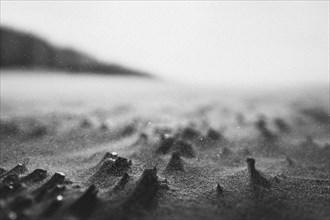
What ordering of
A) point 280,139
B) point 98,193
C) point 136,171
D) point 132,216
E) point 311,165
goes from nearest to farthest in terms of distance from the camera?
point 132,216
point 98,193
point 136,171
point 311,165
point 280,139

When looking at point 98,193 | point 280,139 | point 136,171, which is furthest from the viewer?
point 280,139

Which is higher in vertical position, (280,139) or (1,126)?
(1,126)

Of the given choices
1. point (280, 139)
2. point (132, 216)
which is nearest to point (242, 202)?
point (132, 216)

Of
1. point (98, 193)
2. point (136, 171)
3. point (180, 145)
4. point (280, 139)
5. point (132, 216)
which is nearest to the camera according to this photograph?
point (132, 216)

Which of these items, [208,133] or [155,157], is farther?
[208,133]

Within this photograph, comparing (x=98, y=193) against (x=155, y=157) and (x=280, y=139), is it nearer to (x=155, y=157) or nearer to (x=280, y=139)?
(x=155, y=157)

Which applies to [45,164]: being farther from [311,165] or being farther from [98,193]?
[311,165]

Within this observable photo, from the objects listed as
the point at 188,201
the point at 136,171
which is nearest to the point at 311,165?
the point at 188,201

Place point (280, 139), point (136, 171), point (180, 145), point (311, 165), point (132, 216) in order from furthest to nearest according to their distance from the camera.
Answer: point (280, 139) → point (180, 145) → point (311, 165) → point (136, 171) → point (132, 216)

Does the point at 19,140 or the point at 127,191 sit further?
the point at 19,140
